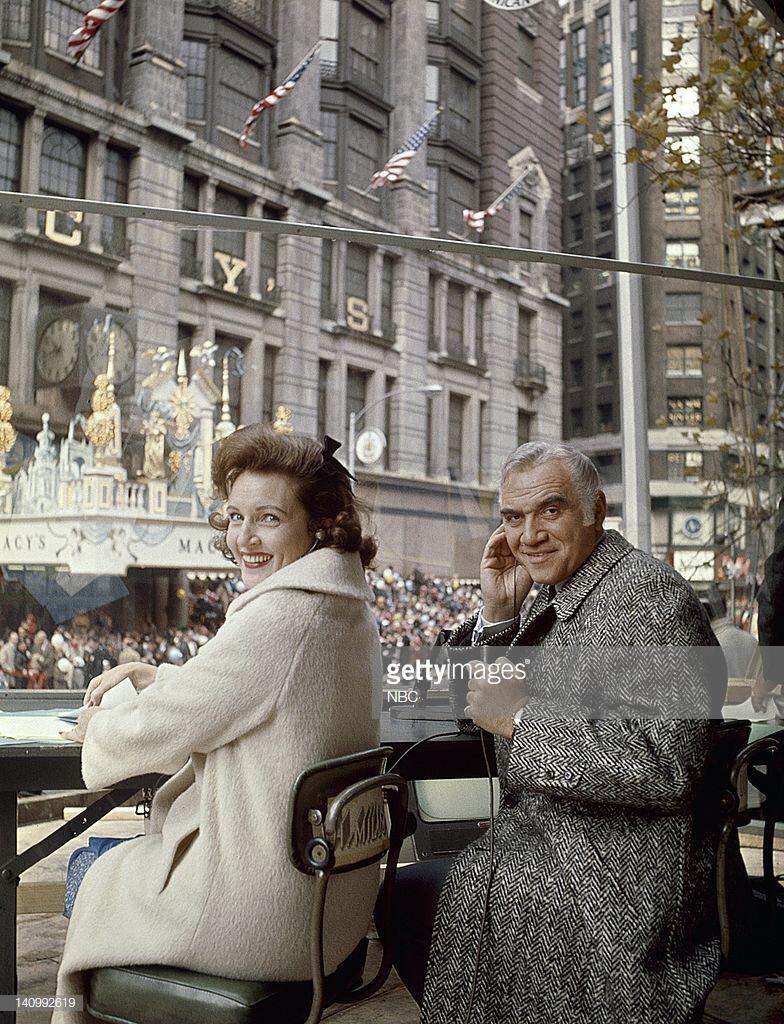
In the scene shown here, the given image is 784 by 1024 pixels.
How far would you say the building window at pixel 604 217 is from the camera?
12.2ft

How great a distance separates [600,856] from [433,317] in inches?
95.1

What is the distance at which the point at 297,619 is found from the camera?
1405 millimetres

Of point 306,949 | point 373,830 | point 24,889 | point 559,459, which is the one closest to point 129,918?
point 306,949

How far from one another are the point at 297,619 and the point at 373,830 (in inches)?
13.2

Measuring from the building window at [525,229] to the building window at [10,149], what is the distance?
1691 mm

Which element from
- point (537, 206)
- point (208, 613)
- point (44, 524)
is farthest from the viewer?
point (537, 206)

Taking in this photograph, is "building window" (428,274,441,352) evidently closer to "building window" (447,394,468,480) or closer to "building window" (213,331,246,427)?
"building window" (447,394,468,480)

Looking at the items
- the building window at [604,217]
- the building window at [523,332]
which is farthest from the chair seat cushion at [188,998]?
the building window at [604,217]

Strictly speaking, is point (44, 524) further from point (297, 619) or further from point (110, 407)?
point (297, 619)

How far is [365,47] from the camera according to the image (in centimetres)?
371

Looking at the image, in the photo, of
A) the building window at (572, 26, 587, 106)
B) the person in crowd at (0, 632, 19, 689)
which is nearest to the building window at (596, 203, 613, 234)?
the building window at (572, 26, 587, 106)

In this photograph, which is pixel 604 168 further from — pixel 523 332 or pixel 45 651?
pixel 45 651

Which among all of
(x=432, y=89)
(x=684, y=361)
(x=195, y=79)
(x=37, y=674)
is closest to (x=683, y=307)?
(x=684, y=361)

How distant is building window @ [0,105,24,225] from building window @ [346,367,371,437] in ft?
4.08
